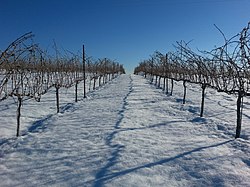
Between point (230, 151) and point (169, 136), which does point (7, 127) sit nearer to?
point (169, 136)

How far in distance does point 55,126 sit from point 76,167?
2455mm

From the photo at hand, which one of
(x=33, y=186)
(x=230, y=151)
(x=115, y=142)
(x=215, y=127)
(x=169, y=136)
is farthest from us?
(x=215, y=127)

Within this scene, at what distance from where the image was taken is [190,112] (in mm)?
6742

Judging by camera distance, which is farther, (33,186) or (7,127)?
(7,127)

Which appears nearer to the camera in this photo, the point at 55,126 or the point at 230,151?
the point at 230,151

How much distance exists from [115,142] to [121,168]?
101cm

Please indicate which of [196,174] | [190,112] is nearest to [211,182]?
[196,174]

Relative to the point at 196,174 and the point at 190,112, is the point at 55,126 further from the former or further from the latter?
the point at 190,112

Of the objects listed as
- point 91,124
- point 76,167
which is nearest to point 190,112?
point 91,124

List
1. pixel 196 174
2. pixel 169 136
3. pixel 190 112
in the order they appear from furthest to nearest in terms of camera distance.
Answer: pixel 190 112 → pixel 169 136 → pixel 196 174

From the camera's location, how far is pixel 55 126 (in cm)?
512

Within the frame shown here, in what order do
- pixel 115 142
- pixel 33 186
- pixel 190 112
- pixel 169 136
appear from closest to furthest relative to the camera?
pixel 33 186 < pixel 115 142 < pixel 169 136 < pixel 190 112

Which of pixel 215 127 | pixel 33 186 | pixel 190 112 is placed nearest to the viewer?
pixel 33 186

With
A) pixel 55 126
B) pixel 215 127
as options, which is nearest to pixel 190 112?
pixel 215 127
